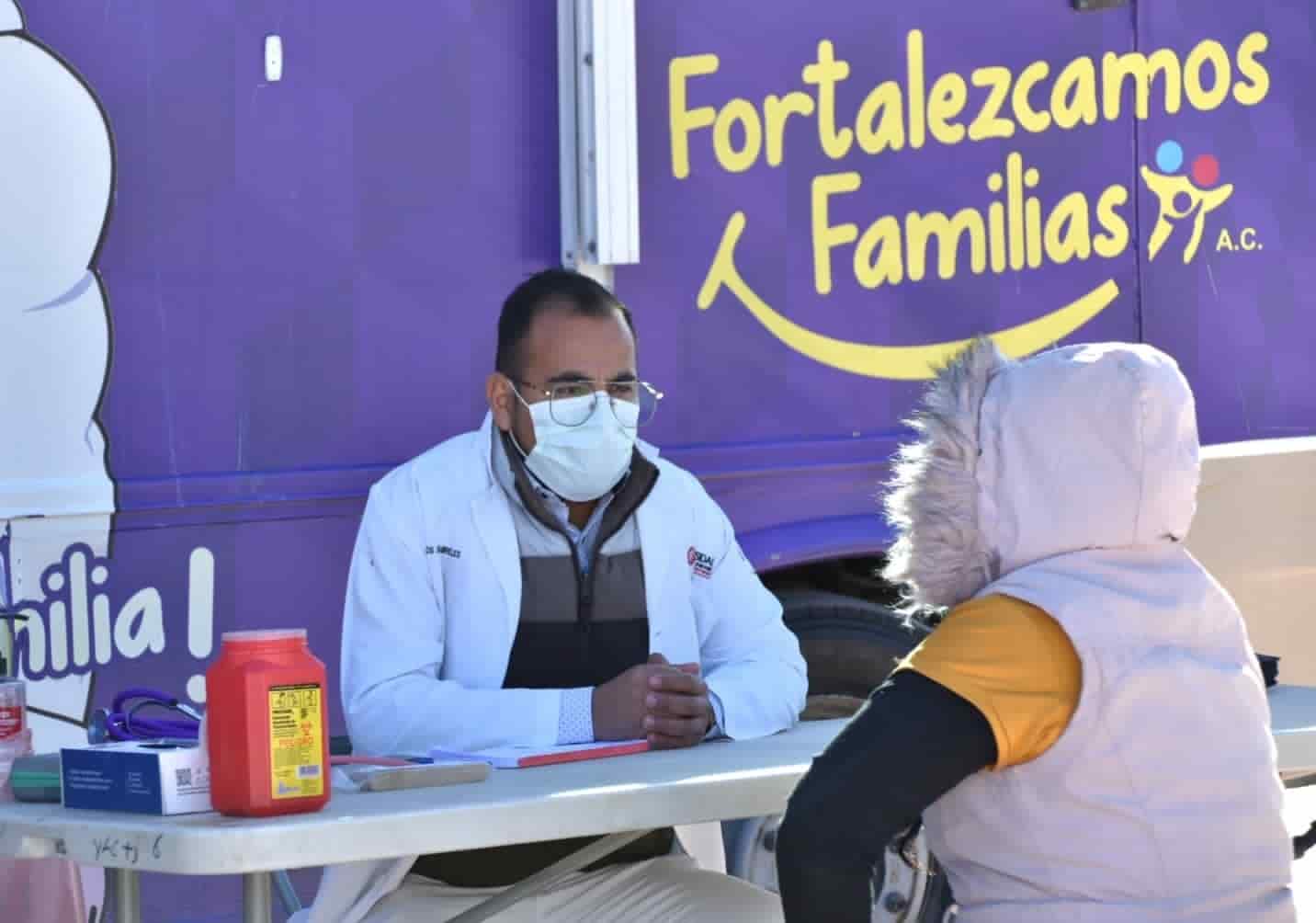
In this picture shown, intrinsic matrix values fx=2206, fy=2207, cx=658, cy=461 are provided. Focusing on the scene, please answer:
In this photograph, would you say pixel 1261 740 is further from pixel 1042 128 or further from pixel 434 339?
pixel 1042 128

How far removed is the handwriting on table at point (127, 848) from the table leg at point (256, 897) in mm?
155

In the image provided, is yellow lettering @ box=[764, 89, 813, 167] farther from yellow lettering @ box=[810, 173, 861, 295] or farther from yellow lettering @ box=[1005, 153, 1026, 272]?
yellow lettering @ box=[1005, 153, 1026, 272]

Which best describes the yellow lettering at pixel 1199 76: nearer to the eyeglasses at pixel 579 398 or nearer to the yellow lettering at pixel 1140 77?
the yellow lettering at pixel 1140 77

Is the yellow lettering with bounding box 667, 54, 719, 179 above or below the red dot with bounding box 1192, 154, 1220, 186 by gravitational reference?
above

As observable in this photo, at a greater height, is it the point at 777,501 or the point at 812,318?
the point at 812,318

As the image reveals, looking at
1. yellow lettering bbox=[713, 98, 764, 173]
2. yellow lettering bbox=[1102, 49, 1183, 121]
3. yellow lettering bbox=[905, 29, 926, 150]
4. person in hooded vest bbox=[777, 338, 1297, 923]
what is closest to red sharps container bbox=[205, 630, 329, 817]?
person in hooded vest bbox=[777, 338, 1297, 923]

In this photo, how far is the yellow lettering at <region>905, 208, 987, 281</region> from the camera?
4910mm

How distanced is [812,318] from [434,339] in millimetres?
888

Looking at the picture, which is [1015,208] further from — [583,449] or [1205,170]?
[583,449]

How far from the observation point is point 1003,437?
2.36 meters

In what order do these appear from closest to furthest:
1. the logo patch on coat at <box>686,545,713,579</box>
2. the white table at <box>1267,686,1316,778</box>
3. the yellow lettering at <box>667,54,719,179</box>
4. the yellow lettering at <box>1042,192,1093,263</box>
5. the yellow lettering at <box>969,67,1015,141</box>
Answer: the white table at <box>1267,686,1316,778</box> < the logo patch on coat at <box>686,545,713,579</box> < the yellow lettering at <box>667,54,719,179</box> < the yellow lettering at <box>969,67,1015,141</box> < the yellow lettering at <box>1042,192,1093,263</box>

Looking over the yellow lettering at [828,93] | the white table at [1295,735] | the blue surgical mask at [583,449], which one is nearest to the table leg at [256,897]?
the blue surgical mask at [583,449]

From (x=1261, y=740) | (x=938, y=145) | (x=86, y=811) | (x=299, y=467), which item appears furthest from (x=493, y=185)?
(x=1261, y=740)

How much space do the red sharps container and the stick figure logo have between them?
3292 mm
